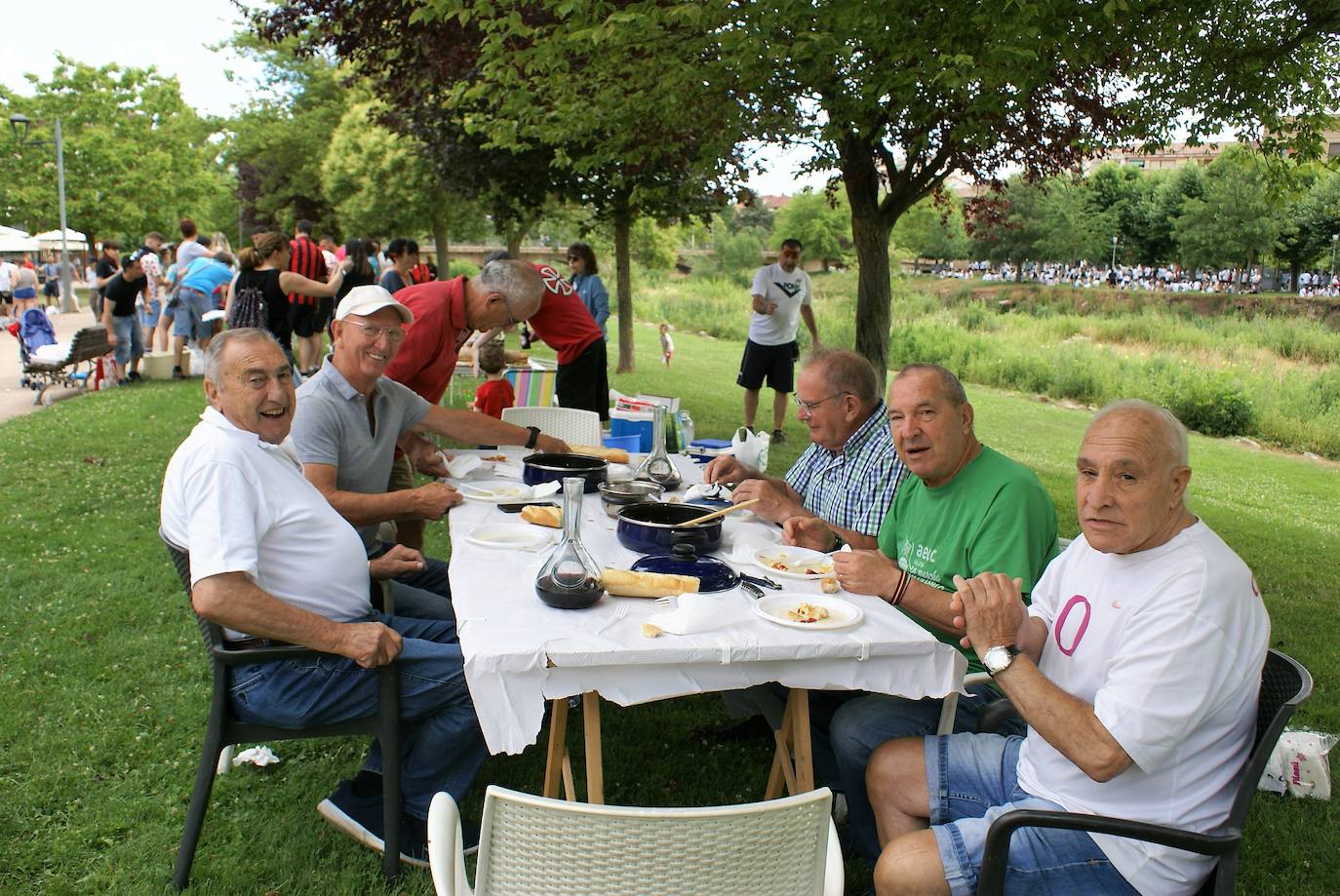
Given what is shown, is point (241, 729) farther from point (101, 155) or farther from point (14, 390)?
point (101, 155)

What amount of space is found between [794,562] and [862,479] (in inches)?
26.9

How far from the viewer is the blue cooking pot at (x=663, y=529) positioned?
311 centimetres

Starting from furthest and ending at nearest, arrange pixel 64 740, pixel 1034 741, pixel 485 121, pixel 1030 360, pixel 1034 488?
pixel 1030 360 → pixel 485 121 → pixel 64 740 → pixel 1034 488 → pixel 1034 741

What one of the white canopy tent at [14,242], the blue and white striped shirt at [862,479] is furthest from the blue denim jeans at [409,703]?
the white canopy tent at [14,242]

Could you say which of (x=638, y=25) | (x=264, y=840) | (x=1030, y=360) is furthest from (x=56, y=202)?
(x=264, y=840)

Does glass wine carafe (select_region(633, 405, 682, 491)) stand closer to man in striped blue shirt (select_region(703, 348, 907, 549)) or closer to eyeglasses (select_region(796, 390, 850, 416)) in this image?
man in striped blue shirt (select_region(703, 348, 907, 549))

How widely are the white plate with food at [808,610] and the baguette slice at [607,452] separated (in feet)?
6.68

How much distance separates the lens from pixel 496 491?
3.98m

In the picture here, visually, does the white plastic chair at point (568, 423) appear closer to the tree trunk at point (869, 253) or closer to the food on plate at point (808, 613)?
the food on plate at point (808, 613)

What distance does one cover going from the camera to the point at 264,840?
313 centimetres

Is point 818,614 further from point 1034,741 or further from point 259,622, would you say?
point 259,622

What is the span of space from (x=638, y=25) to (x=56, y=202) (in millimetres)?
35748

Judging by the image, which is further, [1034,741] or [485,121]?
[485,121]

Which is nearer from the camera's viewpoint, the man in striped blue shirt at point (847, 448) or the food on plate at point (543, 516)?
the food on plate at point (543, 516)
